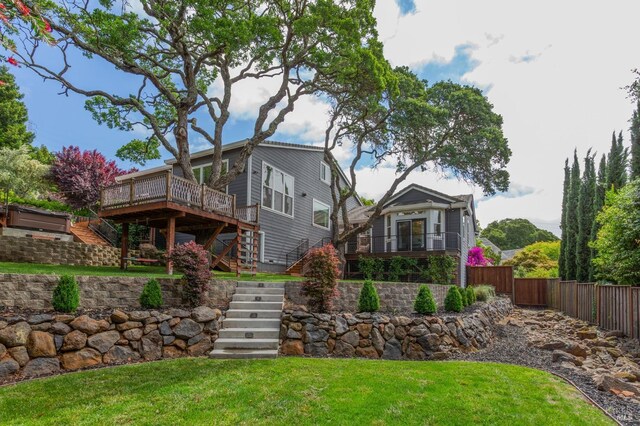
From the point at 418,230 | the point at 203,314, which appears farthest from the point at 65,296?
the point at 418,230

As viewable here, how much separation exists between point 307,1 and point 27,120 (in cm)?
2632

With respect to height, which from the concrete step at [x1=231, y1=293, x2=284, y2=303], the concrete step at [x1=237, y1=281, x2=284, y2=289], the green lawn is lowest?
the green lawn

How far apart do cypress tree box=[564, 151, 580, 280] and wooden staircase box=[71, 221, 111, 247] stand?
897 inches

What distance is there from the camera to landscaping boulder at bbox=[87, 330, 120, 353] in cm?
688

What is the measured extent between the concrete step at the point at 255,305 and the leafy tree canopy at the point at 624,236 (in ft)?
30.3

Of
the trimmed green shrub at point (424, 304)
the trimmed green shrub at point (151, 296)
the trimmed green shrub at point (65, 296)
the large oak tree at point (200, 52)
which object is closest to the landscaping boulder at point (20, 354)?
the trimmed green shrub at point (65, 296)

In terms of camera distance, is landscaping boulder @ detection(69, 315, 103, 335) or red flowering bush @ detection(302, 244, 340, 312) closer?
landscaping boulder @ detection(69, 315, 103, 335)

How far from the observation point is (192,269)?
8586 mm

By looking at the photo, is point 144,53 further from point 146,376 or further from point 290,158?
point 146,376

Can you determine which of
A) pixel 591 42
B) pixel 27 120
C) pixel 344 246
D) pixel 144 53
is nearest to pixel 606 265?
pixel 591 42

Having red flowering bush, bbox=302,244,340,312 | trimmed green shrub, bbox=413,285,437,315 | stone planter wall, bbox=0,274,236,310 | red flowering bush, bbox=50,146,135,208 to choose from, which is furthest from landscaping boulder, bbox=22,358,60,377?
red flowering bush, bbox=50,146,135,208

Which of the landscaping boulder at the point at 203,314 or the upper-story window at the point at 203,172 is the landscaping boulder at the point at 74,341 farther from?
the upper-story window at the point at 203,172

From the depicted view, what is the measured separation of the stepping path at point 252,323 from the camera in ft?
25.8

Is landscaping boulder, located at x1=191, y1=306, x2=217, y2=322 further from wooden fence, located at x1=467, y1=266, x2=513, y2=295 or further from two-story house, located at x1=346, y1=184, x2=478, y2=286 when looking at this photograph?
wooden fence, located at x1=467, y1=266, x2=513, y2=295
